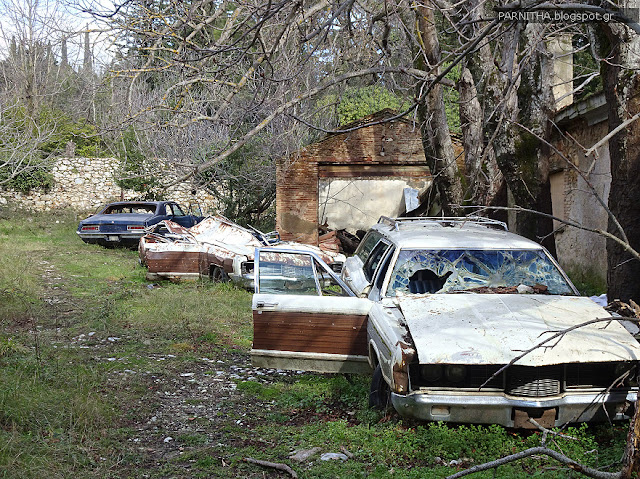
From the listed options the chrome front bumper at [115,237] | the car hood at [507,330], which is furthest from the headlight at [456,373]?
the chrome front bumper at [115,237]

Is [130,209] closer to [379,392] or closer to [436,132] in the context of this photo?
[436,132]

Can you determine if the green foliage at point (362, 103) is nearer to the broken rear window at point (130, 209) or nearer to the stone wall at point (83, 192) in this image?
the stone wall at point (83, 192)

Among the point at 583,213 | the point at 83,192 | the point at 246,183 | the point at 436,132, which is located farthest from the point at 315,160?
the point at 83,192

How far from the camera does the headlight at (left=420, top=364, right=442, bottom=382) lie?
4.86m

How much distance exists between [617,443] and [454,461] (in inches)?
48.7

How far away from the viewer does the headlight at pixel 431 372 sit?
4.86m

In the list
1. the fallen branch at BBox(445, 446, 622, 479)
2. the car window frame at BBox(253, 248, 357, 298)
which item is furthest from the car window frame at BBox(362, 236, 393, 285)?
the fallen branch at BBox(445, 446, 622, 479)

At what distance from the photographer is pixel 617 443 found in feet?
15.4

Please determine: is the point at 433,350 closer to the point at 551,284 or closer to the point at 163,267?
the point at 551,284

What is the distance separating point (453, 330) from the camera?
5016 mm

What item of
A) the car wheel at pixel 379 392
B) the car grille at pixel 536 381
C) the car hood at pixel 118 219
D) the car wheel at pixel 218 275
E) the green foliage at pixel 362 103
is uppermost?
the green foliage at pixel 362 103

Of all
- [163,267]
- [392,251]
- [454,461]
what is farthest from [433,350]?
[163,267]

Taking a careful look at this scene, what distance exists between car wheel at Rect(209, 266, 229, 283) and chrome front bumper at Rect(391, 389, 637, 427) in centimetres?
835

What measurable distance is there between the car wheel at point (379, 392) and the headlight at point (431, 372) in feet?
2.25
